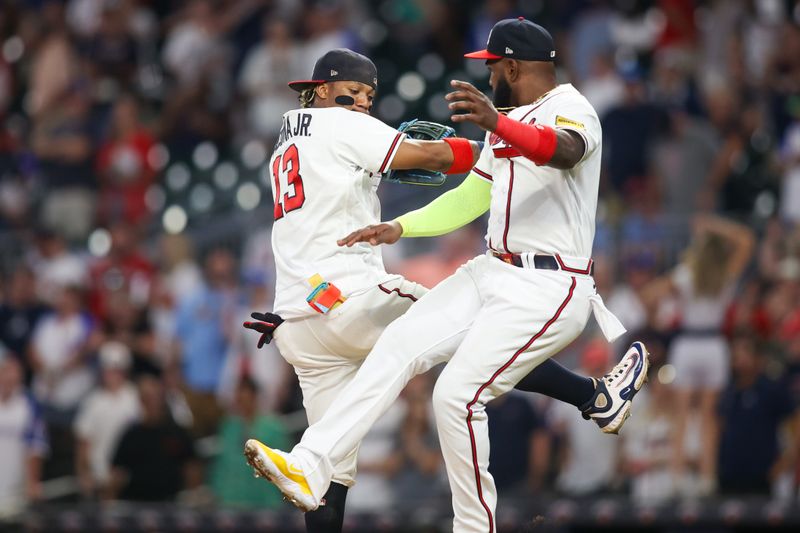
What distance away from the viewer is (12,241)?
1345 cm

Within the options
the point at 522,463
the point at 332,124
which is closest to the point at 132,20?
the point at 522,463

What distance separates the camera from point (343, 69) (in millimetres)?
6383

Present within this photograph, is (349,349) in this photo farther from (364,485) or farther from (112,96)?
(112,96)

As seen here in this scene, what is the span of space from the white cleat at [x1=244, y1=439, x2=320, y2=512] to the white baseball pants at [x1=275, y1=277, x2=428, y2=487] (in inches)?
12.1

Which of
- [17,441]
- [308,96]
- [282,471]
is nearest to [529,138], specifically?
[308,96]

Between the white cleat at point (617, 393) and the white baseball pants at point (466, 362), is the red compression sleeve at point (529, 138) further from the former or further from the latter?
the white cleat at point (617, 393)

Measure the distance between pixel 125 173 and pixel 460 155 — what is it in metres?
7.81

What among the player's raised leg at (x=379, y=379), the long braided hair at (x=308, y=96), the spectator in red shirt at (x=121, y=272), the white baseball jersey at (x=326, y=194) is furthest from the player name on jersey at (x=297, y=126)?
the spectator in red shirt at (x=121, y=272)

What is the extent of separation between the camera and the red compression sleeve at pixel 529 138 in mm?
5727

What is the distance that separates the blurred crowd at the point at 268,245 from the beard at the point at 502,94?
4336 mm

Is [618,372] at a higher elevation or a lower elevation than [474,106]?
lower

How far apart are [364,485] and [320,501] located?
15.6 ft

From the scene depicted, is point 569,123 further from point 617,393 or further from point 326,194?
point 617,393

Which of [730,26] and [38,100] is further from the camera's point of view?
[38,100]
